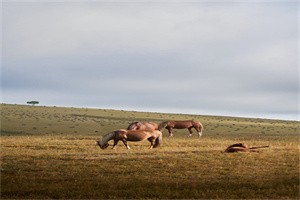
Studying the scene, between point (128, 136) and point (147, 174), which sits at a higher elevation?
point (128, 136)

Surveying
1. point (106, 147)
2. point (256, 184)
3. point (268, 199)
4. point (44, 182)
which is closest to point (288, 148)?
point (106, 147)

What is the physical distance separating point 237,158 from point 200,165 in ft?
8.77

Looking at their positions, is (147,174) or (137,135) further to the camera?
(137,135)

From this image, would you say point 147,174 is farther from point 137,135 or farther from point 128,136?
point 128,136

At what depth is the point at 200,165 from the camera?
1958 centimetres

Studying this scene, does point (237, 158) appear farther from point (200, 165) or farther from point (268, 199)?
point (268, 199)

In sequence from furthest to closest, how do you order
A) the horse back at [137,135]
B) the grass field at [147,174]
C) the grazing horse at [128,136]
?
the horse back at [137,135] → the grazing horse at [128,136] → the grass field at [147,174]

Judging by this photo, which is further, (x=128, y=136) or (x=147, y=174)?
(x=128, y=136)

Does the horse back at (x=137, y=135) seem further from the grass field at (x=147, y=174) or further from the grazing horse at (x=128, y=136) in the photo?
the grass field at (x=147, y=174)

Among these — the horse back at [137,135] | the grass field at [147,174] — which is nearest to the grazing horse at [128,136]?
the horse back at [137,135]

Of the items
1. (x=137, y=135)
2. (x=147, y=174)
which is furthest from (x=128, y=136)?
(x=147, y=174)

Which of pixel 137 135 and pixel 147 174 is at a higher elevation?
pixel 137 135

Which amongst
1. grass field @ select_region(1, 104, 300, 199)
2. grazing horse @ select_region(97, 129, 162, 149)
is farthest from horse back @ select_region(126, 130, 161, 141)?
grass field @ select_region(1, 104, 300, 199)

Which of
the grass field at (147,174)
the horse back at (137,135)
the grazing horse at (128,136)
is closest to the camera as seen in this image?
the grass field at (147,174)
